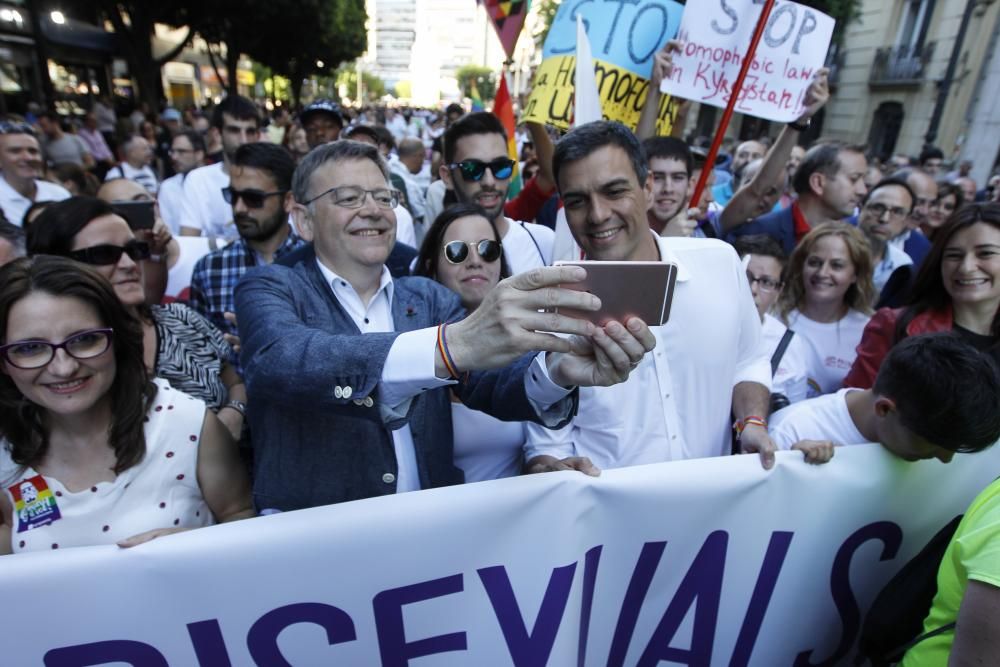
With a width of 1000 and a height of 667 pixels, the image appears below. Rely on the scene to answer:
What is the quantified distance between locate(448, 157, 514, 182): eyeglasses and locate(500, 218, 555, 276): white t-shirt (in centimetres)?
28

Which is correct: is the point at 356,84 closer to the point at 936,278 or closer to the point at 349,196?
the point at 936,278

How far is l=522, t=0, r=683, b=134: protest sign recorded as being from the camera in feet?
10.9

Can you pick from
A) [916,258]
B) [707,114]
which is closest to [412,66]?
[707,114]

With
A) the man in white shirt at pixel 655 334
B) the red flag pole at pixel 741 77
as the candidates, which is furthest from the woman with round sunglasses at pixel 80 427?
the red flag pole at pixel 741 77

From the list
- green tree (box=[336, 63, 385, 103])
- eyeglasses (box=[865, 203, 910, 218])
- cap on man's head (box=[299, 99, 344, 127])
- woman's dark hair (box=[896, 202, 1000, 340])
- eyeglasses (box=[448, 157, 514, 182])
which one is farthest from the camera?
green tree (box=[336, 63, 385, 103])

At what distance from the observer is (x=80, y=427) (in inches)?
65.7

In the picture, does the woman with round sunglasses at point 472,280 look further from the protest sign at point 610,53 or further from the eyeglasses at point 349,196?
the protest sign at point 610,53

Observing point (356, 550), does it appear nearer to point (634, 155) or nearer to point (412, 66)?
point (634, 155)

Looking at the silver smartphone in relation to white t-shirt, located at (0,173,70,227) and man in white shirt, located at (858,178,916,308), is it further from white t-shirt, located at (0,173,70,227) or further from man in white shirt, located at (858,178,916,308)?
white t-shirt, located at (0,173,70,227)

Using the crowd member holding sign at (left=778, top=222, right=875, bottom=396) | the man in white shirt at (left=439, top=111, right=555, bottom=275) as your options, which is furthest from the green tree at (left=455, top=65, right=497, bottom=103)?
the crowd member holding sign at (left=778, top=222, right=875, bottom=396)

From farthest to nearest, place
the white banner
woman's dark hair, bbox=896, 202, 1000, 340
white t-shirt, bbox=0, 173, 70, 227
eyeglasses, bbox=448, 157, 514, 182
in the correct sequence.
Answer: white t-shirt, bbox=0, 173, 70, 227 < eyeglasses, bbox=448, 157, 514, 182 < woman's dark hair, bbox=896, 202, 1000, 340 < the white banner

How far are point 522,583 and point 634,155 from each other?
1.44 m

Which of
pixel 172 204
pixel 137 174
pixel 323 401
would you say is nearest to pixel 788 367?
pixel 323 401

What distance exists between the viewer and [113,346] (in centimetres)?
169
